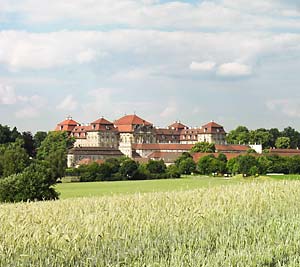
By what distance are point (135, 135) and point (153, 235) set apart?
6526 inches

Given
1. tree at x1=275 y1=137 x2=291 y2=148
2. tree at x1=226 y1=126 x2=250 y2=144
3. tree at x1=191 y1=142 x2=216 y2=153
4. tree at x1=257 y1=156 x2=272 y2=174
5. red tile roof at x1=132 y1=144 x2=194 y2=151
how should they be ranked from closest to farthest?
tree at x1=257 y1=156 x2=272 y2=174, tree at x1=191 y1=142 x2=216 y2=153, red tile roof at x1=132 y1=144 x2=194 y2=151, tree at x1=275 y1=137 x2=291 y2=148, tree at x1=226 y1=126 x2=250 y2=144

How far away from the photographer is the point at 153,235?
9547mm

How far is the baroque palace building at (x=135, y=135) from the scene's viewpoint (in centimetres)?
16000

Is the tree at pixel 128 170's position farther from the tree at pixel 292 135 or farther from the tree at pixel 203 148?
the tree at pixel 292 135

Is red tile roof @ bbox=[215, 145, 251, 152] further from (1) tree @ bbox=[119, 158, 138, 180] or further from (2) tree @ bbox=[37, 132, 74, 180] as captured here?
(1) tree @ bbox=[119, 158, 138, 180]

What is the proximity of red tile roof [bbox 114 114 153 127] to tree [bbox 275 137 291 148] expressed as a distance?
37.3 m

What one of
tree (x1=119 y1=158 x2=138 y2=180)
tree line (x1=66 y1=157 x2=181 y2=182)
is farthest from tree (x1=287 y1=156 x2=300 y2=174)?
tree (x1=119 y1=158 x2=138 y2=180)

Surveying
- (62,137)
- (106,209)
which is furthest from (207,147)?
(106,209)

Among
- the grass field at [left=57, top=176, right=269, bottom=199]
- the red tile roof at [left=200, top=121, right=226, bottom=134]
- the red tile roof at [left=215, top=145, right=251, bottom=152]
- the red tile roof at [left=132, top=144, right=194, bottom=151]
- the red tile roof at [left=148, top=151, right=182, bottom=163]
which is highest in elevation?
the red tile roof at [left=200, top=121, right=226, bottom=134]

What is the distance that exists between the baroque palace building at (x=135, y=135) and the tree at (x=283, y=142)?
15.1 metres

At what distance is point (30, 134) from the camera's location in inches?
4806

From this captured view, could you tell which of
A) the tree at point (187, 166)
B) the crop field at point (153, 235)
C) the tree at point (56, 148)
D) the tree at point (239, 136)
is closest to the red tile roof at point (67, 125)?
the tree at point (56, 148)

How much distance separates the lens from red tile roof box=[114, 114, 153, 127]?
592 ft

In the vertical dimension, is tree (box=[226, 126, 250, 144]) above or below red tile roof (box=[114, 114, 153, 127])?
below
